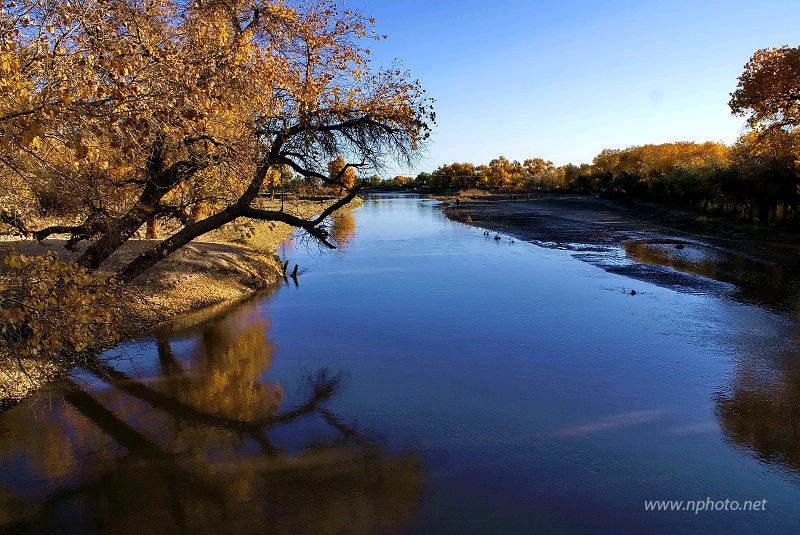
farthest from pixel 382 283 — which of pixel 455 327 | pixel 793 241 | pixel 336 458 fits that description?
pixel 793 241

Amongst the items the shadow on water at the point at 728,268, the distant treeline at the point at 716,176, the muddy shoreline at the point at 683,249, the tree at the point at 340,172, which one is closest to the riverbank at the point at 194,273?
the tree at the point at 340,172

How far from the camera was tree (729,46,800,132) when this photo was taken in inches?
862

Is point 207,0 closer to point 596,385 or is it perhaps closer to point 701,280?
point 596,385

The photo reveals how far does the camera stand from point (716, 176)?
Answer: 40.8 m

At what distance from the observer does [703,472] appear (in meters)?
7.88

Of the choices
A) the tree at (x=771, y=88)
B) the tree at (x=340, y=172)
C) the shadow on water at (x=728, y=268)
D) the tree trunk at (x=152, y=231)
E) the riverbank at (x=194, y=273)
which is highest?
the tree at (x=771, y=88)

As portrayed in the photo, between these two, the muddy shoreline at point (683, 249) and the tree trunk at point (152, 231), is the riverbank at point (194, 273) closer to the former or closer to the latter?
the tree trunk at point (152, 231)

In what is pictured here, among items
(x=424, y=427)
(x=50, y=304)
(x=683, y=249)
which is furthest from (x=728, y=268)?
(x=50, y=304)

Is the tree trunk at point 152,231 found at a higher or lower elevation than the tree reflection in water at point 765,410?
higher

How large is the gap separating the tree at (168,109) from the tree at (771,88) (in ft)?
55.9

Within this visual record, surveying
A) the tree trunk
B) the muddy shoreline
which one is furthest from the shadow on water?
the tree trunk

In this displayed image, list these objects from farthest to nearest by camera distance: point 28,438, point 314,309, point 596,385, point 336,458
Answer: point 314,309
point 596,385
point 28,438
point 336,458

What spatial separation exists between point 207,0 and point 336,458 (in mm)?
10897

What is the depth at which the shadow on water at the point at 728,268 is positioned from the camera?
62.8 feet
